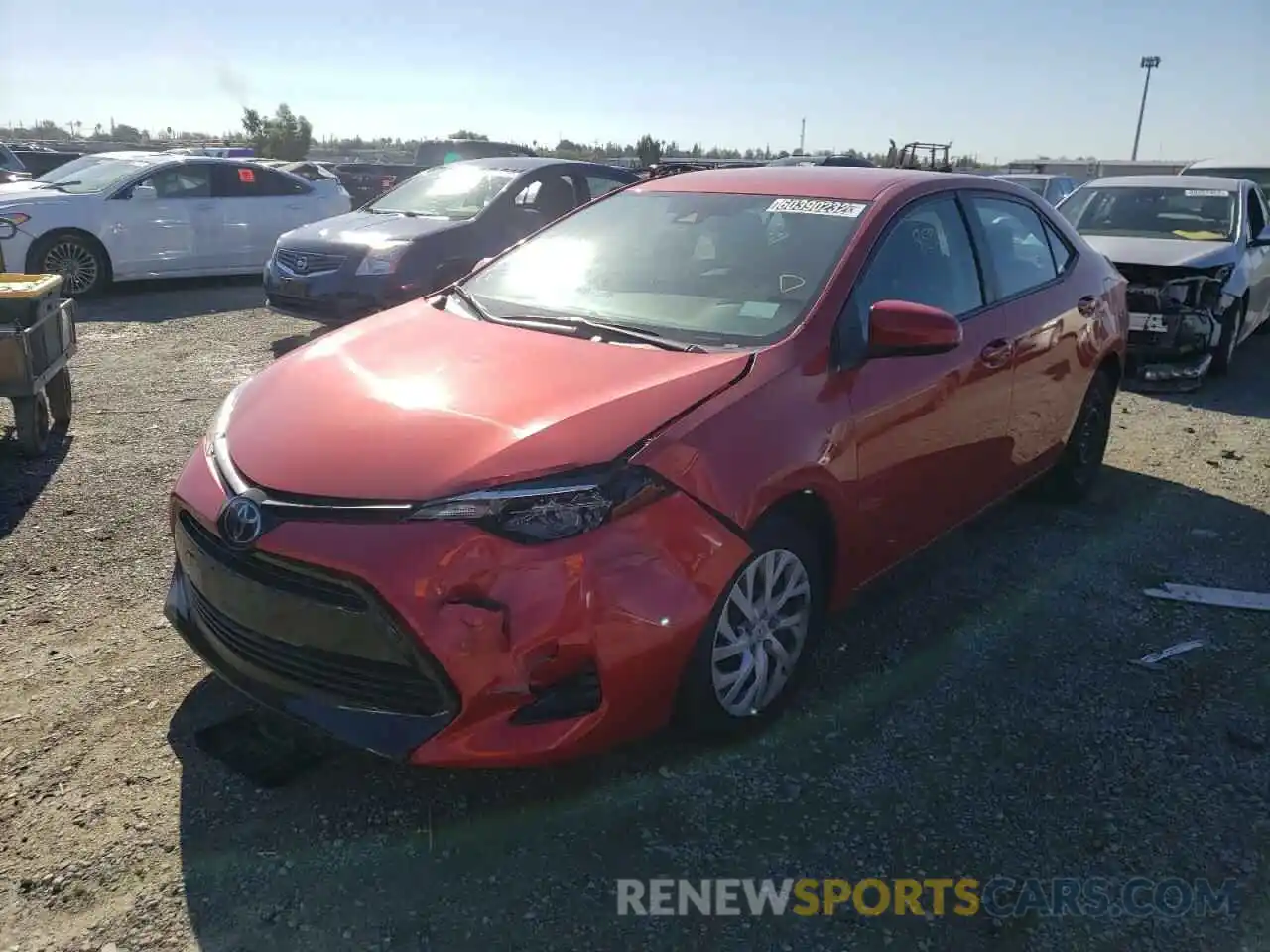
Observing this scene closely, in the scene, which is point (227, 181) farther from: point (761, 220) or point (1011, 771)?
point (1011, 771)

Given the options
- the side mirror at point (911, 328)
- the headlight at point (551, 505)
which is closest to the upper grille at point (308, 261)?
the side mirror at point (911, 328)

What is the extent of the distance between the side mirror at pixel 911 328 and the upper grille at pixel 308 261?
593 centimetres

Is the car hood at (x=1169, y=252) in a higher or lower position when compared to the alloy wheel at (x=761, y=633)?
higher

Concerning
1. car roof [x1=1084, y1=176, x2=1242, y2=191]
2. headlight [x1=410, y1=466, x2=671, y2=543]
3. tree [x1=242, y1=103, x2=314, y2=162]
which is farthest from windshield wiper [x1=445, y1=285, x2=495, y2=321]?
tree [x1=242, y1=103, x2=314, y2=162]

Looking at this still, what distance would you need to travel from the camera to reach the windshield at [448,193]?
8898 mm

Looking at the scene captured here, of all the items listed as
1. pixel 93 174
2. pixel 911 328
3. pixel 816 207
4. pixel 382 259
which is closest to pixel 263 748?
pixel 911 328

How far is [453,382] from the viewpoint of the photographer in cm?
295

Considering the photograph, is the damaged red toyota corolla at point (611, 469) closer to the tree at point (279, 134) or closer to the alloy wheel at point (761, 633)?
the alloy wheel at point (761, 633)

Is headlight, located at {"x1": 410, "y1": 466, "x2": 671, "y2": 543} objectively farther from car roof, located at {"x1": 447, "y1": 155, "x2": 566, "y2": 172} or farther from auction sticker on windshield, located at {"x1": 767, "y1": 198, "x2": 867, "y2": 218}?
car roof, located at {"x1": 447, "y1": 155, "x2": 566, "y2": 172}

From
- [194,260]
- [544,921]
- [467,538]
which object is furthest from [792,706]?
[194,260]

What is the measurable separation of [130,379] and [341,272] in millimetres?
1766

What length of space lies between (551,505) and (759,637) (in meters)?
0.86

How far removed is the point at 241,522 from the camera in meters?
2.54

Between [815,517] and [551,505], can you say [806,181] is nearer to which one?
[815,517]
